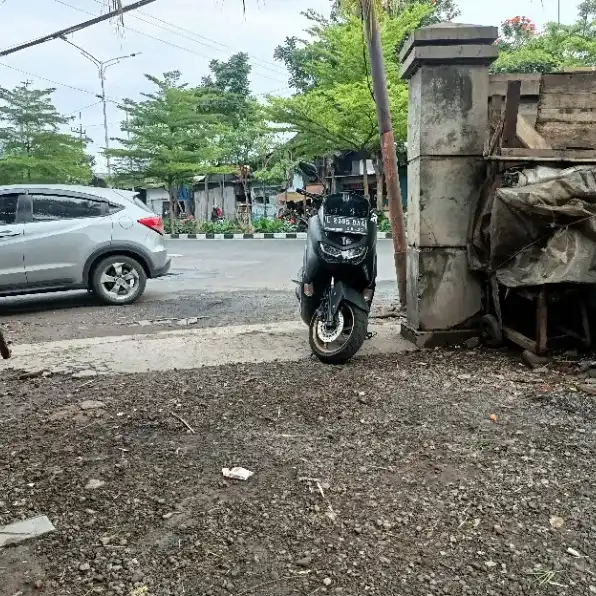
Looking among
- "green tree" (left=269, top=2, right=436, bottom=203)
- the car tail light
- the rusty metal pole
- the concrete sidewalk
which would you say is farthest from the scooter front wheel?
"green tree" (left=269, top=2, right=436, bottom=203)

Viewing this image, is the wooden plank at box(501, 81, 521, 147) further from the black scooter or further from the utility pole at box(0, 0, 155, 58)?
the utility pole at box(0, 0, 155, 58)

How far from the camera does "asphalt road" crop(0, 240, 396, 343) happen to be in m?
6.47

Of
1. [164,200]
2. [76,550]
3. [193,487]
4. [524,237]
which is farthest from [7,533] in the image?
[164,200]

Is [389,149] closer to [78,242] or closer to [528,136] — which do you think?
[528,136]

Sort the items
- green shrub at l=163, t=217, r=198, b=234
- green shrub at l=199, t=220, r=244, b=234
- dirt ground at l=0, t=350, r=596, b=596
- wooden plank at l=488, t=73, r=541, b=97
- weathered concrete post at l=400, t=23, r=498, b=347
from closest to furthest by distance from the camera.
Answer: dirt ground at l=0, t=350, r=596, b=596 → weathered concrete post at l=400, t=23, r=498, b=347 → wooden plank at l=488, t=73, r=541, b=97 → green shrub at l=199, t=220, r=244, b=234 → green shrub at l=163, t=217, r=198, b=234

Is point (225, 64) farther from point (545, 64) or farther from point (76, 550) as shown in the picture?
point (76, 550)

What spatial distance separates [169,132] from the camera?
28.1m

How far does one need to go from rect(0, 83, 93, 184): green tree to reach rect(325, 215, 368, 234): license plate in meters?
23.4

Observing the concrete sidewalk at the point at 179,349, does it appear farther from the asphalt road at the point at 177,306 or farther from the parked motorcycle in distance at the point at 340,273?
the asphalt road at the point at 177,306

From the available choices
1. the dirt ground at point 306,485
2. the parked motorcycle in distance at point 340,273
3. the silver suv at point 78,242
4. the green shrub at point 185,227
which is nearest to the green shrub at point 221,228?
the green shrub at point 185,227

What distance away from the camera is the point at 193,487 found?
261cm

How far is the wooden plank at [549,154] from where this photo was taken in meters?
4.16

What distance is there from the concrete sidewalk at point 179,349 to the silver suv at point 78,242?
232cm

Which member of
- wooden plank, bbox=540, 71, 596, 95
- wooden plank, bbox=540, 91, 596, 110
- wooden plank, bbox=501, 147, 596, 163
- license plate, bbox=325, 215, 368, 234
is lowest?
license plate, bbox=325, 215, 368, 234
